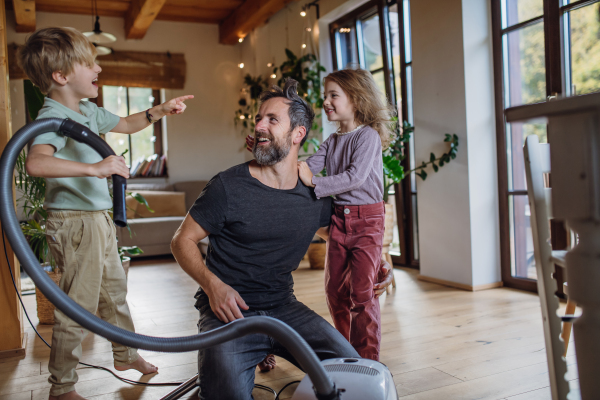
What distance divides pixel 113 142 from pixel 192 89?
4.10 ft

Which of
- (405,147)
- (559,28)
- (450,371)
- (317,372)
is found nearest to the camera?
(317,372)

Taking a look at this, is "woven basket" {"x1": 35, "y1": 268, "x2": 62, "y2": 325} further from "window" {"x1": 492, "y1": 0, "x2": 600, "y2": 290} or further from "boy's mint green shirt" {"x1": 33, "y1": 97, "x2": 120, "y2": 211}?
"window" {"x1": 492, "y1": 0, "x2": 600, "y2": 290}

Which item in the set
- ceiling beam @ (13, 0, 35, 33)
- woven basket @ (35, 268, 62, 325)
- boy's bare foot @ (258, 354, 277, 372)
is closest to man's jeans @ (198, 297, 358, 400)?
boy's bare foot @ (258, 354, 277, 372)

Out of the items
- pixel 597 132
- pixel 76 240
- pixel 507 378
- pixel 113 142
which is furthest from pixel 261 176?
pixel 113 142

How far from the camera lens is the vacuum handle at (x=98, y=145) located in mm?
1087

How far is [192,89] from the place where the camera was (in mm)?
6500

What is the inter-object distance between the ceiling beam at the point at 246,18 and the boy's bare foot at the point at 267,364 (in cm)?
405

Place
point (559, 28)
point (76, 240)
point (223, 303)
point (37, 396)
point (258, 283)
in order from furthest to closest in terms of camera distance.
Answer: point (559, 28) < point (37, 396) < point (76, 240) < point (258, 283) < point (223, 303)

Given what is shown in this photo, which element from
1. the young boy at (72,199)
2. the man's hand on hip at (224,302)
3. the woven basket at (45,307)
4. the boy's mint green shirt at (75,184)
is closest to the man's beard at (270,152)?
the young boy at (72,199)

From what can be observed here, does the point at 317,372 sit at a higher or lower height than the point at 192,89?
lower

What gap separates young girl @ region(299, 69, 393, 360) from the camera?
1684 millimetres

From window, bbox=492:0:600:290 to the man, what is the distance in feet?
6.23

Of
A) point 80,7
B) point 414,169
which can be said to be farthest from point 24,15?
point 414,169

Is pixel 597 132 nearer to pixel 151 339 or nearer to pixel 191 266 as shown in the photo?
pixel 151 339
